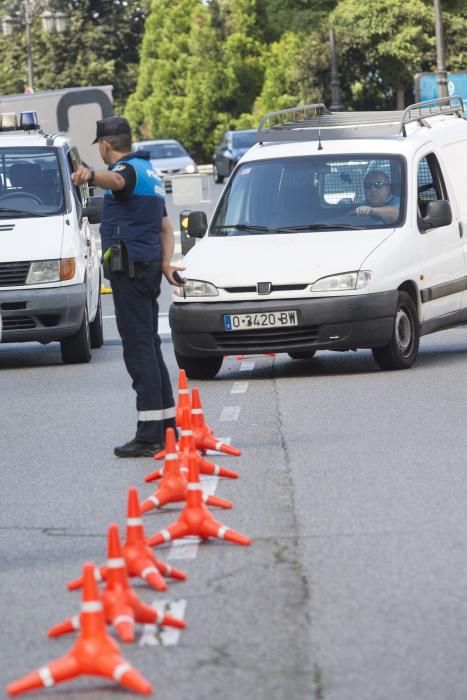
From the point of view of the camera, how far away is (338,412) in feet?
38.5

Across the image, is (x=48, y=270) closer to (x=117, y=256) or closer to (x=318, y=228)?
(x=318, y=228)

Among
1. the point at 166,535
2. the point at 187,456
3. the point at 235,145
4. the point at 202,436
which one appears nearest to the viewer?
the point at 166,535

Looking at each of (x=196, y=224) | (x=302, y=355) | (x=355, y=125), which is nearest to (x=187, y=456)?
(x=196, y=224)

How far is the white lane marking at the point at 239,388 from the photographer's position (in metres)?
13.3

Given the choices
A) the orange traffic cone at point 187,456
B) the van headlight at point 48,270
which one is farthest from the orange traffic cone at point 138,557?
the van headlight at point 48,270

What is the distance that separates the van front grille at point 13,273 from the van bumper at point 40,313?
0.09 m

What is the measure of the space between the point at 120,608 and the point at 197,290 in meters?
7.97

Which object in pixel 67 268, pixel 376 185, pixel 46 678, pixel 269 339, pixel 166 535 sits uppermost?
pixel 46 678

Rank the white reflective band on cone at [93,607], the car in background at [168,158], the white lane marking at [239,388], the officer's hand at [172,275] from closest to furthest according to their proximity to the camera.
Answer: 1. the white reflective band on cone at [93,607]
2. the officer's hand at [172,275]
3. the white lane marking at [239,388]
4. the car in background at [168,158]

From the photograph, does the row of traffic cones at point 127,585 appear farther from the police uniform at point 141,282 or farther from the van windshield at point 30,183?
the van windshield at point 30,183

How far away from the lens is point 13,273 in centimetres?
1564

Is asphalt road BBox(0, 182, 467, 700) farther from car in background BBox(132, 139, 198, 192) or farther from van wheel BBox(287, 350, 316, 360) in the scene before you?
car in background BBox(132, 139, 198, 192)

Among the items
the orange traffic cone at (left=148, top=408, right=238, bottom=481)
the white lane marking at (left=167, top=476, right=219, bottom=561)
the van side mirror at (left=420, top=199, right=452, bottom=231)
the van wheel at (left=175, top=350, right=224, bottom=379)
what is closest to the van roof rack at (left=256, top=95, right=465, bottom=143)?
the van side mirror at (left=420, top=199, right=452, bottom=231)

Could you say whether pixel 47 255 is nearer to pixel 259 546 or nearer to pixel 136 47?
pixel 259 546
